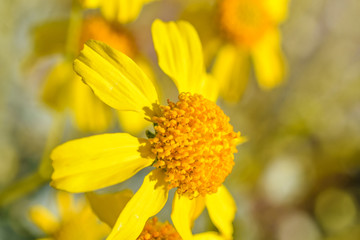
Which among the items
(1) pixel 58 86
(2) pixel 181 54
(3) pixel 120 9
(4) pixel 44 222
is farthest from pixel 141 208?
(1) pixel 58 86

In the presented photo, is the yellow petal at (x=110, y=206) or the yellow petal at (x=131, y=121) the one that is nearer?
the yellow petal at (x=110, y=206)

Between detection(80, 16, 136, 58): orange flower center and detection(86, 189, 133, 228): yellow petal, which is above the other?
detection(80, 16, 136, 58): orange flower center

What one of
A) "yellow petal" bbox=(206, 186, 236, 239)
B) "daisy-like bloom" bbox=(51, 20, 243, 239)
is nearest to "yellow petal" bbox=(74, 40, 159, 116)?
"daisy-like bloom" bbox=(51, 20, 243, 239)

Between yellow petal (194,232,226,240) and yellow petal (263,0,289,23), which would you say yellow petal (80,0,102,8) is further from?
yellow petal (263,0,289,23)

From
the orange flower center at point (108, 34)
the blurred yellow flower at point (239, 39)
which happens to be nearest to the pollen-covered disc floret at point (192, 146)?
the orange flower center at point (108, 34)

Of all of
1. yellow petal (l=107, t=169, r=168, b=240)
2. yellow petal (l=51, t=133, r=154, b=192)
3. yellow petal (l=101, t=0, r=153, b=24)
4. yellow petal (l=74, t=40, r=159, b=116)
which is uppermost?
yellow petal (l=101, t=0, r=153, b=24)

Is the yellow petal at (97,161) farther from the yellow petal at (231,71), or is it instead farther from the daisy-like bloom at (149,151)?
the yellow petal at (231,71)

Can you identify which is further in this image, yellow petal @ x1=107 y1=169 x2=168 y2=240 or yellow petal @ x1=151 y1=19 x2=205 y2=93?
yellow petal @ x1=151 y1=19 x2=205 y2=93
